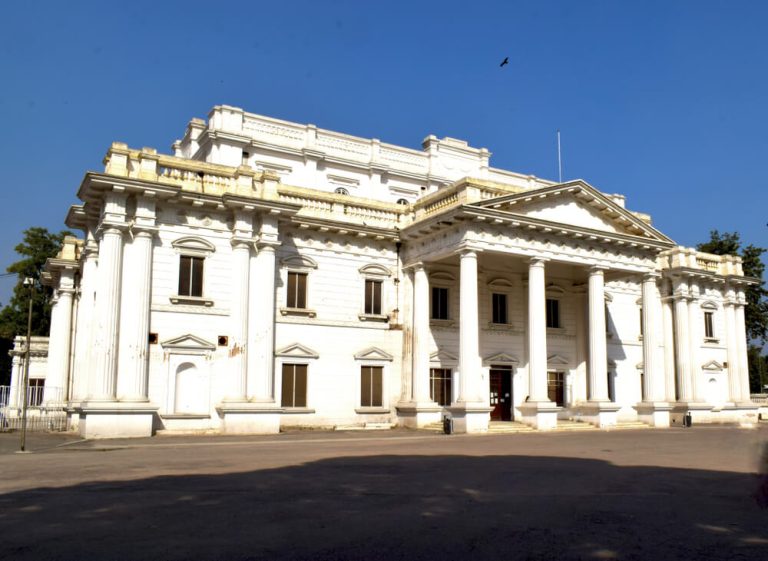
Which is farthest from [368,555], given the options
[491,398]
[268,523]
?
[491,398]

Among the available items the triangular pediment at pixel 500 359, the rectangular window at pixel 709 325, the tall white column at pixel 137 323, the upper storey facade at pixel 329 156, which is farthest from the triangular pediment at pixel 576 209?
the tall white column at pixel 137 323

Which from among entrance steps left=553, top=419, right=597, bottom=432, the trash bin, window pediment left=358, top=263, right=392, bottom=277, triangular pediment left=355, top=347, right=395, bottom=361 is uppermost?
window pediment left=358, top=263, right=392, bottom=277

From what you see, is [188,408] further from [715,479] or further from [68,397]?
[715,479]

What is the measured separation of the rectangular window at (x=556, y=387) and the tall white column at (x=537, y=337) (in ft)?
17.5

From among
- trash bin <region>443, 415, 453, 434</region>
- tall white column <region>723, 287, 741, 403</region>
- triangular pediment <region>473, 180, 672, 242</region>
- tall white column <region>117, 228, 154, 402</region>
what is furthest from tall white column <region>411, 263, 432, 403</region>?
tall white column <region>723, 287, 741, 403</region>

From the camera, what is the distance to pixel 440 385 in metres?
30.1

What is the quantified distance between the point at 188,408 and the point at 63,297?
469 inches

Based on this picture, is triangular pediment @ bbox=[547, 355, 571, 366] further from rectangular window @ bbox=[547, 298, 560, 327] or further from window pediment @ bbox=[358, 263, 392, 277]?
window pediment @ bbox=[358, 263, 392, 277]

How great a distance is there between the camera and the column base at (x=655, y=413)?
31.5 m

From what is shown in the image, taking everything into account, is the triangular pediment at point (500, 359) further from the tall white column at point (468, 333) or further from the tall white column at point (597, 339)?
the tall white column at point (468, 333)

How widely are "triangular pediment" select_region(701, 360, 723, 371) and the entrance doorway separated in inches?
567

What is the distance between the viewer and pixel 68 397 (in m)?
31.7

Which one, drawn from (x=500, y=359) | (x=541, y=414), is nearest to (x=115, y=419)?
(x=541, y=414)

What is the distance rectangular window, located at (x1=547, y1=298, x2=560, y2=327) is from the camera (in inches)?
1329
